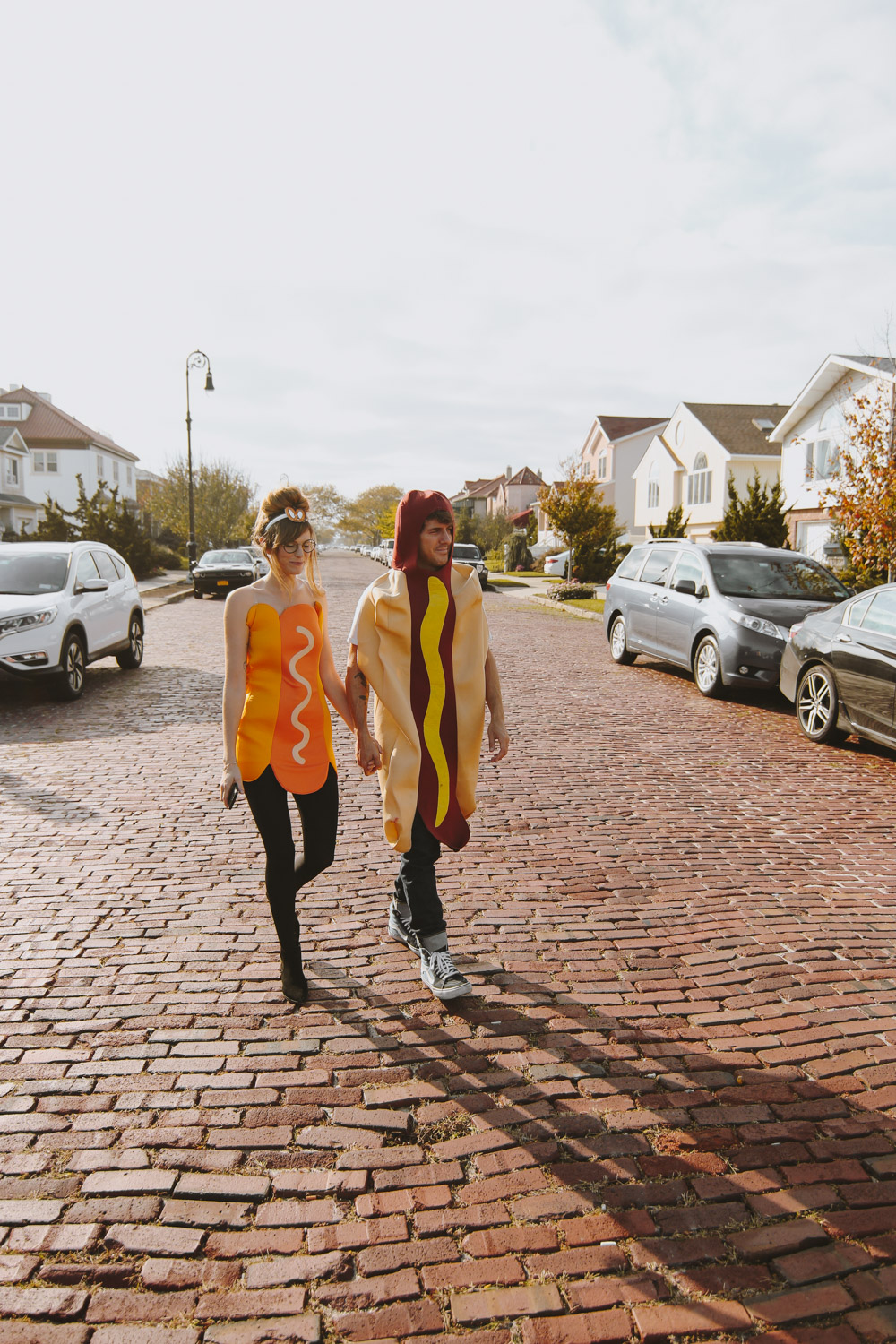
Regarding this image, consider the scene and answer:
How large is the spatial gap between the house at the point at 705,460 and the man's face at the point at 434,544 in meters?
38.5

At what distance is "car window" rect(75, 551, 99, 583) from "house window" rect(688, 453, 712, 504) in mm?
35994

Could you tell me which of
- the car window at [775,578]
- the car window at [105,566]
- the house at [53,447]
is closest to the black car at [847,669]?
the car window at [775,578]

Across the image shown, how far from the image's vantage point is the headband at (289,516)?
3.77 metres

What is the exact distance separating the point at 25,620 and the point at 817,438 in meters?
28.8

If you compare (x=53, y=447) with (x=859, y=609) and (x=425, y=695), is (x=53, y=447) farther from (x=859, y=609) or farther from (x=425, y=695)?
(x=425, y=695)

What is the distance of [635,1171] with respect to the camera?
2809 millimetres

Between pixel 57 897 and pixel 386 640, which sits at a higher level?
pixel 386 640

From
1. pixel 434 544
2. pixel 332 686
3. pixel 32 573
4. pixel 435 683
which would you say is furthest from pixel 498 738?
pixel 32 573

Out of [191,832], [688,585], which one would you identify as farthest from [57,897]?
[688,585]

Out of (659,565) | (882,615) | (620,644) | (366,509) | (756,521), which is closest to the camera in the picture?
(882,615)

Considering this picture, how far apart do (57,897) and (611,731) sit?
5.84 m

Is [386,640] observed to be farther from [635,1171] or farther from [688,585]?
[688,585]

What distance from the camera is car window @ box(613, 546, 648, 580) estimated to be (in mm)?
14219

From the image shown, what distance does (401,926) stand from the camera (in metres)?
4.25
